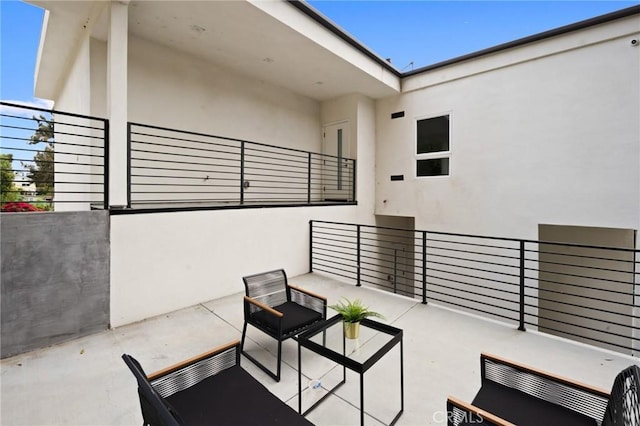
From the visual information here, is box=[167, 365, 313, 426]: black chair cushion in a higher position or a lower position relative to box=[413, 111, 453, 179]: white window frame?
lower

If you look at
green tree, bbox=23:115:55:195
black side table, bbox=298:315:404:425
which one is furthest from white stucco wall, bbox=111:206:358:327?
black side table, bbox=298:315:404:425

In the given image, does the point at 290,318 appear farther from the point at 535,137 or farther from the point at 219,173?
the point at 535,137

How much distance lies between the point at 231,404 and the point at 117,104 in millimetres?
3532

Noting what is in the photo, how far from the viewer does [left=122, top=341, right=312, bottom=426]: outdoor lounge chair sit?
58.0 inches

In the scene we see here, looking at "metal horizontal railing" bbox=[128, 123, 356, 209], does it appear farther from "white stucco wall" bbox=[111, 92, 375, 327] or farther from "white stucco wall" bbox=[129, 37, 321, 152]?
"white stucco wall" bbox=[111, 92, 375, 327]

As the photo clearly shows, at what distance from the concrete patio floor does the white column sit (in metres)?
1.61

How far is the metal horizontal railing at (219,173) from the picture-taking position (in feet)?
14.6

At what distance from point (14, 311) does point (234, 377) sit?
95.9 inches

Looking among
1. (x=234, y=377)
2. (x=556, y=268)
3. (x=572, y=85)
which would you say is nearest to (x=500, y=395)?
(x=234, y=377)

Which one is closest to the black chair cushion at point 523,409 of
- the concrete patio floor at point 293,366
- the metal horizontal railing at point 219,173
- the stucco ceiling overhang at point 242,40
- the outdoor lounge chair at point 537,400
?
the outdoor lounge chair at point 537,400

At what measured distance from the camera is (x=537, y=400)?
5.10ft

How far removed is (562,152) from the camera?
4707 mm

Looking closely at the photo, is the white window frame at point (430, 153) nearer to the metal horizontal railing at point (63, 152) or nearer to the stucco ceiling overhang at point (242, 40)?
the stucco ceiling overhang at point (242, 40)

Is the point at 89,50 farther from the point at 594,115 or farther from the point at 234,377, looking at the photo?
the point at 594,115
